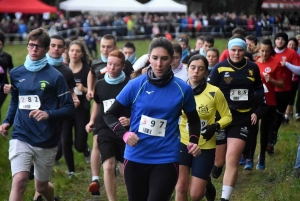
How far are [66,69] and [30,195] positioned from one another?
172 cm

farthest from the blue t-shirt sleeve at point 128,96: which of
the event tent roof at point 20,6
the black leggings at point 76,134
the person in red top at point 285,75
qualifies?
the event tent roof at point 20,6

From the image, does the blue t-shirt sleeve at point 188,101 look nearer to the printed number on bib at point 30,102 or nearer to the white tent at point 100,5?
the printed number on bib at point 30,102

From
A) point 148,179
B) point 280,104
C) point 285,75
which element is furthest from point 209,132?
point 280,104

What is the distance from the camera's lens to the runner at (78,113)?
949 cm

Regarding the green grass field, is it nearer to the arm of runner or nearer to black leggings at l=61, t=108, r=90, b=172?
black leggings at l=61, t=108, r=90, b=172

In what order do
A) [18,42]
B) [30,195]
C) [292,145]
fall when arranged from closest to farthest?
[30,195] < [292,145] < [18,42]

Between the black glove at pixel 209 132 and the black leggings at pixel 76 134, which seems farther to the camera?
the black leggings at pixel 76 134

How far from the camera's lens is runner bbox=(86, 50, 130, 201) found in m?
7.54

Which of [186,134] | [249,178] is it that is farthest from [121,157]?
[249,178]

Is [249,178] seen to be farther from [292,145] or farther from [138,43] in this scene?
[138,43]

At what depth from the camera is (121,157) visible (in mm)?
7734

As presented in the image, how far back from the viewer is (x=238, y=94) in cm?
800

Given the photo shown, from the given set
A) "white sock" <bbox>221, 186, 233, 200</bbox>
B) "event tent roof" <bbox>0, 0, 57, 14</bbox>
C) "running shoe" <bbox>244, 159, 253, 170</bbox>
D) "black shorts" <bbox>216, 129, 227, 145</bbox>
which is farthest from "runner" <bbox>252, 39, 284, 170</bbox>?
"event tent roof" <bbox>0, 0, 57, 14</bbox>

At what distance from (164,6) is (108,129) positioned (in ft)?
117
